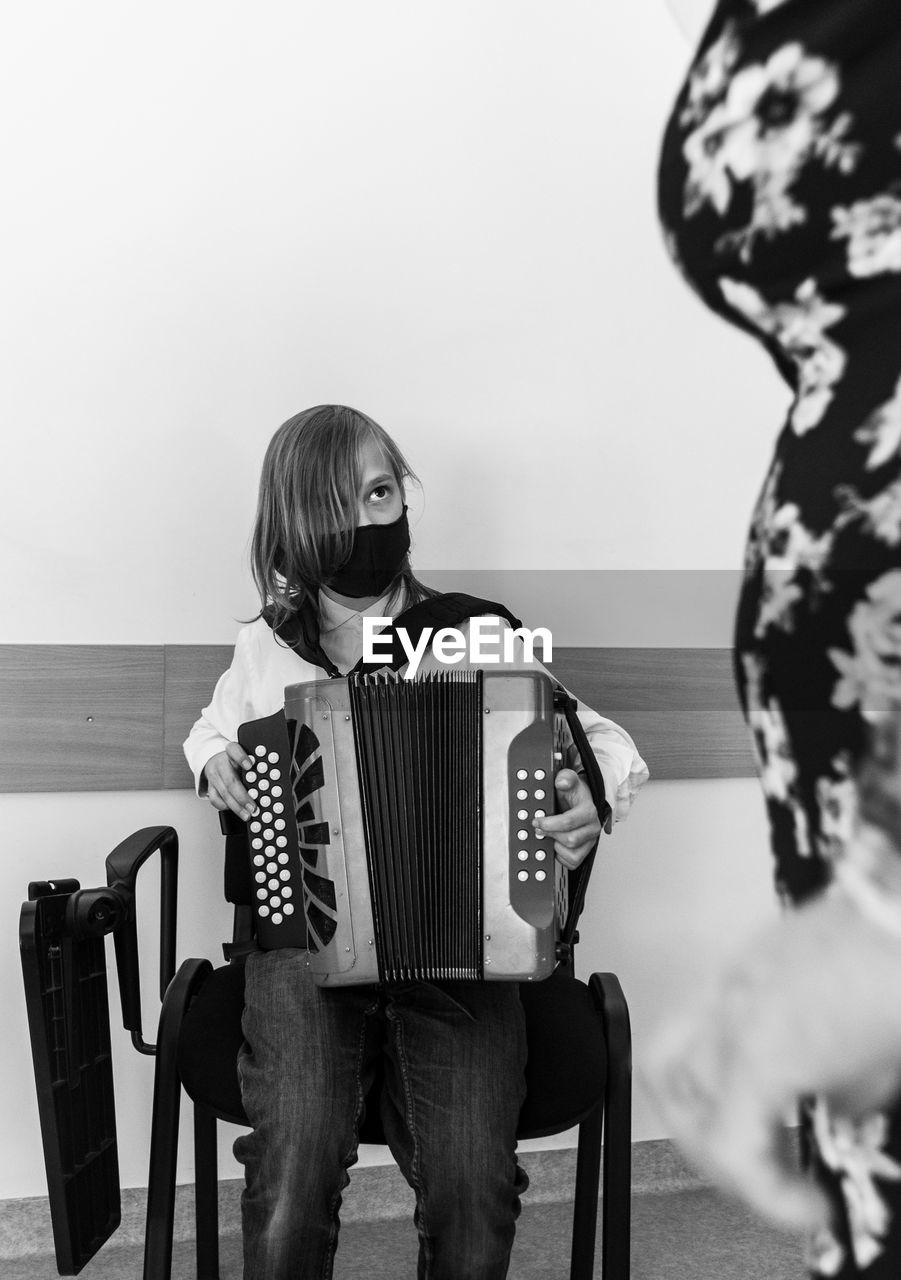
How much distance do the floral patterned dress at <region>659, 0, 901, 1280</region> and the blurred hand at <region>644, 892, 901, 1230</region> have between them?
53 millimetres

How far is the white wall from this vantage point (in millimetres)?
1795

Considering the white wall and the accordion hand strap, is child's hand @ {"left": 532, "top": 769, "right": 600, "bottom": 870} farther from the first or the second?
the white wall

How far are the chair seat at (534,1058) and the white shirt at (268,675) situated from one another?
329 mm

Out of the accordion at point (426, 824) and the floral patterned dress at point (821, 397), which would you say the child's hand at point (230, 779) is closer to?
the accordion at point (426, 824)

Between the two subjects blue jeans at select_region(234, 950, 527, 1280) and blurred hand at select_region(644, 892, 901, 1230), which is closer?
blurred hand at select_region(644, 892, 901, 1230)

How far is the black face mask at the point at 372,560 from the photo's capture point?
162 centimetres

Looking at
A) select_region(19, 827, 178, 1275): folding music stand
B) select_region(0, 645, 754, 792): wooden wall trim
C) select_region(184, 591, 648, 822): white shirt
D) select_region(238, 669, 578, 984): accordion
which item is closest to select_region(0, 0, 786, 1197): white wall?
select_region(0, 645, 754, 792): wooden wall trim

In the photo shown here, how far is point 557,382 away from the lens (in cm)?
199

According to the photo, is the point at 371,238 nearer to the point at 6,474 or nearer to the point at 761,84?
the point at 6,474

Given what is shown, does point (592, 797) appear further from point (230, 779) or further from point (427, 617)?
point (230, 779)

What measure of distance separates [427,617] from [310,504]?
0.24 metres

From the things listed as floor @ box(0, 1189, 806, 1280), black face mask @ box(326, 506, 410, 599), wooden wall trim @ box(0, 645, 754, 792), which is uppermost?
black face mask @ box(326, 506, 410, 599)

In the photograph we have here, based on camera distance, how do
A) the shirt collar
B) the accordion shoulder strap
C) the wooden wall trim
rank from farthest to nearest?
the wooden wall trim → the shirt collar → the accordion shoulder strap

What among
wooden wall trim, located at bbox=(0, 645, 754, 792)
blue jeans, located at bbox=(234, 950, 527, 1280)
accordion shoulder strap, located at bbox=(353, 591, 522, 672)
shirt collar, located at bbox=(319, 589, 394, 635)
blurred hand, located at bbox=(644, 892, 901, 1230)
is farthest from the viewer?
wooden wall trim, located at bbox=(0, 645, 754, 792)
